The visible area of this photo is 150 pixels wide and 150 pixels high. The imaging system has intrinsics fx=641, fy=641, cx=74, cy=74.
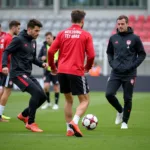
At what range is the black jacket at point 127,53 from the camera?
12883 mm

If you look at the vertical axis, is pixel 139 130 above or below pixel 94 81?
above

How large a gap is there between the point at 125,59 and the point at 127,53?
13cm

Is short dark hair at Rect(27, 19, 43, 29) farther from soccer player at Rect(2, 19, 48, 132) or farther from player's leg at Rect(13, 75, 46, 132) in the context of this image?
player's leg at Rect(13, 75, 46, 132)

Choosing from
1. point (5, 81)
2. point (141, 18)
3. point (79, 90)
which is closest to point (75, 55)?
point (79, 90)

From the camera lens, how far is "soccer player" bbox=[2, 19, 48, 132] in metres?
12.3

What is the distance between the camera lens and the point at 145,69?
3066 cm

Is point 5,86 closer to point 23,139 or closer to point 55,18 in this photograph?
point 23,139

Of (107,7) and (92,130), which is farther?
(107,7)

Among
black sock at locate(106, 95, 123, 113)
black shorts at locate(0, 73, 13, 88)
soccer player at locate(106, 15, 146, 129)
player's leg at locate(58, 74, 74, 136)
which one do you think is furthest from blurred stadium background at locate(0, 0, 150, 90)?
player's leg at locate(58, 74, 74, 136)

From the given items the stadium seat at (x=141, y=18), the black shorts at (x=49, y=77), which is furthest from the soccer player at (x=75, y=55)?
the stadium seat at (x=141, y=18)

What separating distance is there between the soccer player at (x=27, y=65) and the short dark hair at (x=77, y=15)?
1.20 m

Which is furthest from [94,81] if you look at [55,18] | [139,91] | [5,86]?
[5,86]

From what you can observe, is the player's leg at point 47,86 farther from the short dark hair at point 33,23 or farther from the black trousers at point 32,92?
the short dark hair at point 33,23

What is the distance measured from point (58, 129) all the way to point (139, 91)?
15.9 metres
